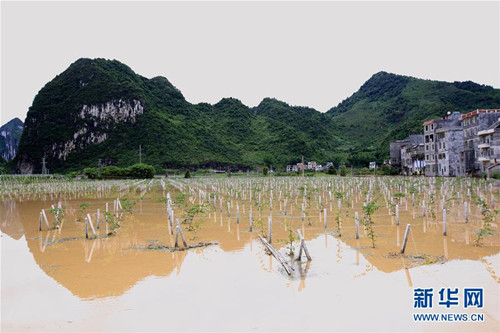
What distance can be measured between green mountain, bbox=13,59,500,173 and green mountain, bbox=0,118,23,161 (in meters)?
41.3

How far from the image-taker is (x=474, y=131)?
43656 millimetres

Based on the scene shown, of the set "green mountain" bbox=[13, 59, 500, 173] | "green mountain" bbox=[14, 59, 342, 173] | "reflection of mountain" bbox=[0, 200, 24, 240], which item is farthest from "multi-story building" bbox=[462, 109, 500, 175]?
"green mountain" bbox=[14, 59, 342, 173]

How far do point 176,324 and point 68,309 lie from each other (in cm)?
223

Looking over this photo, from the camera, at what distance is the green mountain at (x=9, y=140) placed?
153 metres

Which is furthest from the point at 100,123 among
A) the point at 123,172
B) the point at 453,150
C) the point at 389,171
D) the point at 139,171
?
the point at 453,150

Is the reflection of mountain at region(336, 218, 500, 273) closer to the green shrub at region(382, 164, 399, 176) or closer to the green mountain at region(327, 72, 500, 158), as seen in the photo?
the green shrub at region(382, 164, 399, 176)

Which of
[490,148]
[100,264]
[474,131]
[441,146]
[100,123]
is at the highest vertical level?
[100,123]

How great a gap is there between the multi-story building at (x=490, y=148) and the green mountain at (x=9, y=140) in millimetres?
165065

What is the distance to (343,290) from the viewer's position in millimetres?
7324

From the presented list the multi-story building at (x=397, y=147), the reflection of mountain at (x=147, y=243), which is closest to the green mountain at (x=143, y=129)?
the multi-story building at (x=397, y=147)

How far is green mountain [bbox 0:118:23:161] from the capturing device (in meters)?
153

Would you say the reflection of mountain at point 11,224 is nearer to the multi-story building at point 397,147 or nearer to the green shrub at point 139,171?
the green shrub at point 139,171

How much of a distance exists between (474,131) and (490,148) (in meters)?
5.35

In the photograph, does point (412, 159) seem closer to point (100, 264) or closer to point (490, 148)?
point (490, 148)
